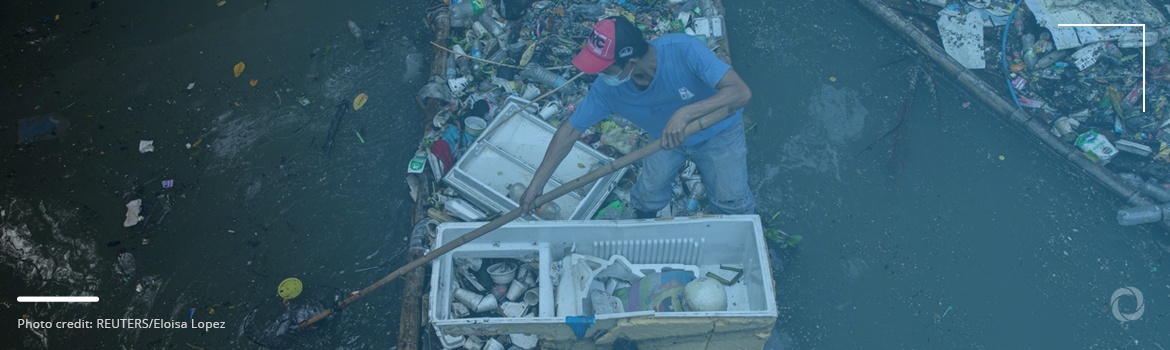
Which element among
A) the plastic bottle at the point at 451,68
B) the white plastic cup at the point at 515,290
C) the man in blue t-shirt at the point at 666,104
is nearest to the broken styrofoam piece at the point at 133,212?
the plastic bottle at the point at 451,68

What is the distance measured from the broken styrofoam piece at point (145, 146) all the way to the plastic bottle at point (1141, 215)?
7.55m

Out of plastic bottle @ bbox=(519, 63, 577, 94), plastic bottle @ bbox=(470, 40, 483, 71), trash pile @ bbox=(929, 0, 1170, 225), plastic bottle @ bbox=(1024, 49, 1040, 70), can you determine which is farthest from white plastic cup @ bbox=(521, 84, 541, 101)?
plastic bottle @ bbox=(1024, 49, 1040, 70)

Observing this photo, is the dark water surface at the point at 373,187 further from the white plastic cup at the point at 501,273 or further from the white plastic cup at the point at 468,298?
the white plastic cup at the point at 501,273

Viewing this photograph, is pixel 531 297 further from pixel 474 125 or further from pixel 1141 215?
pixel 1141 215

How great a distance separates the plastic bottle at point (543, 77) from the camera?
5.43 m

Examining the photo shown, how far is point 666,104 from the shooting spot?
377 cm

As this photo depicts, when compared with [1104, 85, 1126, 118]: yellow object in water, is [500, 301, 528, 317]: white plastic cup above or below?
below

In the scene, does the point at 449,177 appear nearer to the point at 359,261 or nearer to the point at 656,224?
the point at 359,261

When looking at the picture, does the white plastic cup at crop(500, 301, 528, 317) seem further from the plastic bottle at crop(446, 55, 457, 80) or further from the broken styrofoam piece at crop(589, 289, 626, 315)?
the plastic bottle at crop(446, 55, 457, 80)

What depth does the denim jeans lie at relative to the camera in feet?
13.3

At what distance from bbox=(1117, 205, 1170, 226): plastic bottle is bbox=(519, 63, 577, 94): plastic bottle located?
423cm

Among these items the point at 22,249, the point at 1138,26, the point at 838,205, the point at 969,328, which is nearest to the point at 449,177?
the point at 838,205

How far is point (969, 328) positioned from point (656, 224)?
2.36 m

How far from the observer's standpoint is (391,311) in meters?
4.54
